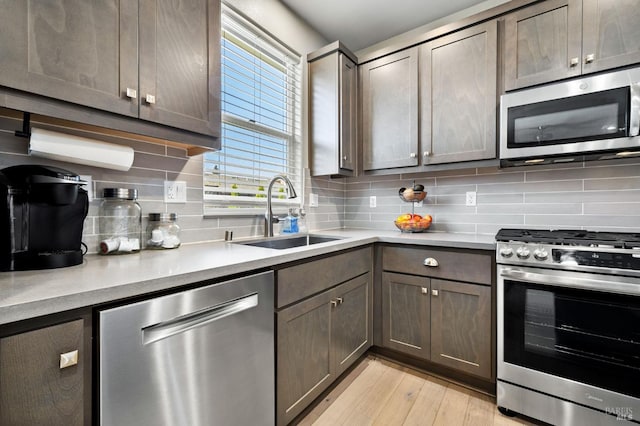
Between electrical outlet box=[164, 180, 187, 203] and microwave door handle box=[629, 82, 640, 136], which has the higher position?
microwave door handle box=[629, 82, 640, 136]

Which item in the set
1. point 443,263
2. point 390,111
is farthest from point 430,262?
point 390,111

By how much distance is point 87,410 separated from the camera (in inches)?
29.6

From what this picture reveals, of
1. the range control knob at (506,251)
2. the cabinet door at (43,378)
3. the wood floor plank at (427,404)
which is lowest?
the wood floor plank at (427,404)

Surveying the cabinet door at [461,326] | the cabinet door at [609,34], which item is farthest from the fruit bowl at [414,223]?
the cabinet door at [609,34]

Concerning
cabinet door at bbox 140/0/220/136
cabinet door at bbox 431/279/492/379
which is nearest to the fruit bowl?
cabinet door at bbox 431/279/492/379

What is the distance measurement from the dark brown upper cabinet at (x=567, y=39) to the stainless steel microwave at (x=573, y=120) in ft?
0.25

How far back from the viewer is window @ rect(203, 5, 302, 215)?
185 centimetres

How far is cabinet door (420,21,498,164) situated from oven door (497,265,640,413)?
2.90 ft

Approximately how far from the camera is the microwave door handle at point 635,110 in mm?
1491

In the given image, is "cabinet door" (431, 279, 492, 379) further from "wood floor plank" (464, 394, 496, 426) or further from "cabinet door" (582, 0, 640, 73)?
"cabinet door" (582, 0, 640, 73)

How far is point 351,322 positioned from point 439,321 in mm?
569

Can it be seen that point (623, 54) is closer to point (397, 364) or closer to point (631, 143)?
point (631, 143)

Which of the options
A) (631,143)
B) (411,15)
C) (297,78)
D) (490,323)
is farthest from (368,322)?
(411,15)

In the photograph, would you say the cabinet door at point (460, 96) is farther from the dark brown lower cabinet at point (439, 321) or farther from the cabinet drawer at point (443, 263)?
the dark brown lower cabinet at point (439, 321)
